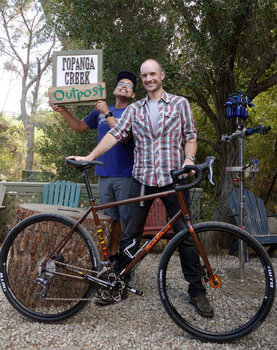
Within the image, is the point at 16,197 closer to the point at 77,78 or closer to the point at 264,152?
the point at 77,78

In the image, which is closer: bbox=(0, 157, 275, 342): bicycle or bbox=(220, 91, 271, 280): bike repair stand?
bbox=(0, 157, 275, 342): bicycle

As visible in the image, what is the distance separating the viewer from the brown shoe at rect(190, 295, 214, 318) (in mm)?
2727

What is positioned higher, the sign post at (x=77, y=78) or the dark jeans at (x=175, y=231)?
the sign post at (x=77, y=78)

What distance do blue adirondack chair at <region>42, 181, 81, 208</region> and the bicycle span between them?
2870mm

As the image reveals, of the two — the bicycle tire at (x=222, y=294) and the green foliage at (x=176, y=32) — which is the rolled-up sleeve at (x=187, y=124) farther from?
the green foliage at (x=176, y=32)

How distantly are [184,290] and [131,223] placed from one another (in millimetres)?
652

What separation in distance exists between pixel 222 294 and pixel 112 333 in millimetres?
866

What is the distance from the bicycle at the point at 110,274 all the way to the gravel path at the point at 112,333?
0.31 feet

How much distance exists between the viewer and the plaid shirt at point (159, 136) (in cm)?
275

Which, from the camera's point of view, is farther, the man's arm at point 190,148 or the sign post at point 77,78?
the sign post at point 77,78

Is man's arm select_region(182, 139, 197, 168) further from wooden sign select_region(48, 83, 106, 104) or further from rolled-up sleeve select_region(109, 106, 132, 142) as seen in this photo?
wooden sign select_region(48, 83, 106, 104)

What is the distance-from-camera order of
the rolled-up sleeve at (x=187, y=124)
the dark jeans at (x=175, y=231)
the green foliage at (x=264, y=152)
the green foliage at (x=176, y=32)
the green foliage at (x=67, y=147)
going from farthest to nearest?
the green foliage at (x=264, y=152) → the green foliage at (x=67, y=147) → the green foliage at (x=176, y=32) → the rolled-up sleeve at (x=187, y=124) → the dark jeans at (x=175, y=231)

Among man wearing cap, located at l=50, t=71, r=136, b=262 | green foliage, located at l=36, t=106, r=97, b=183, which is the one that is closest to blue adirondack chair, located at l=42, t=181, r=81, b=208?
green foliage, located at l=36, t=106, r=97, b=183

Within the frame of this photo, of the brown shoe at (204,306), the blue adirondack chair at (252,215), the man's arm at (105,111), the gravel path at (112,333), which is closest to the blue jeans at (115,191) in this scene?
the man's arm at (105,111)
